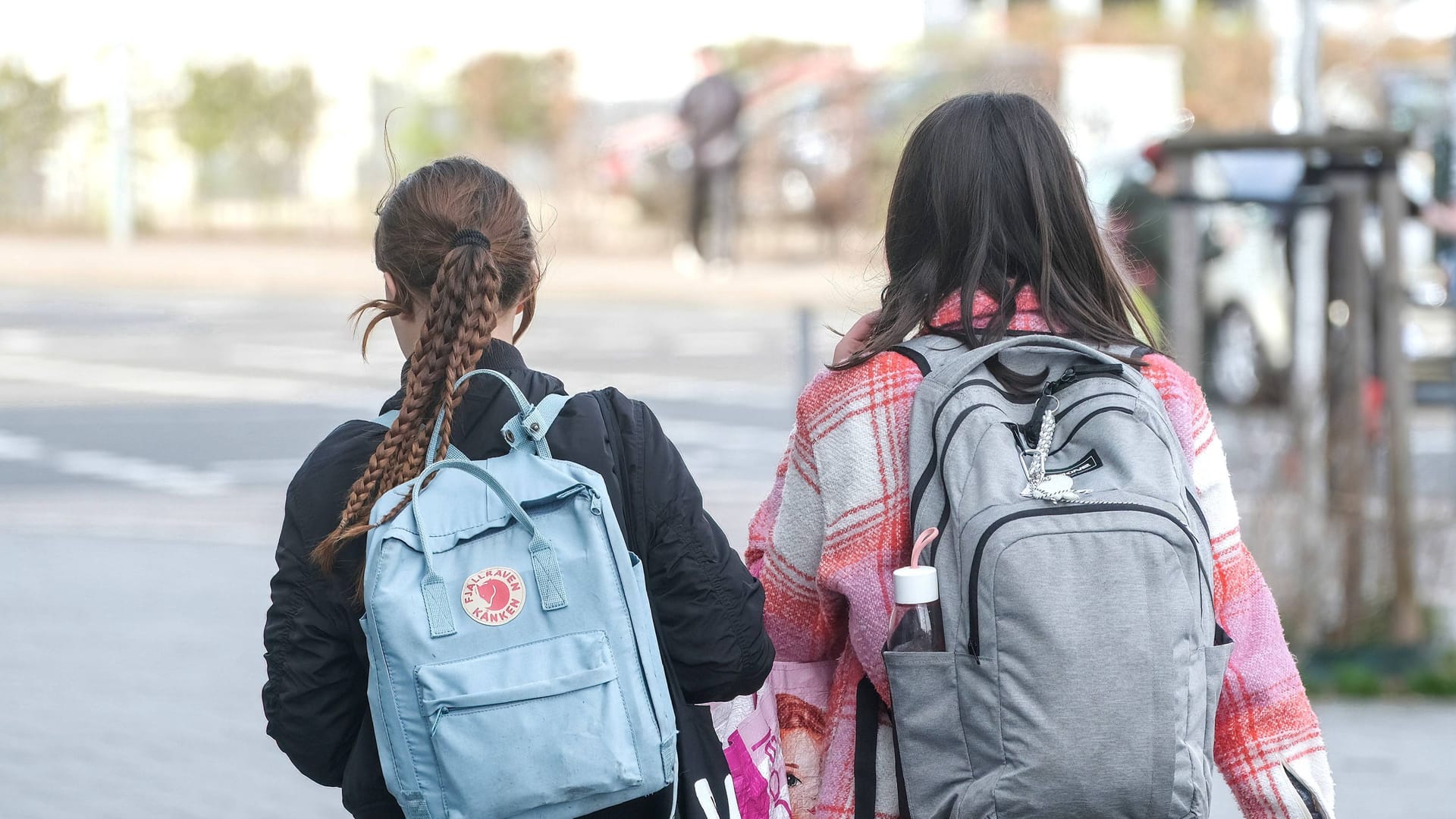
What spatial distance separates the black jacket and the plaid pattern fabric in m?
0.15

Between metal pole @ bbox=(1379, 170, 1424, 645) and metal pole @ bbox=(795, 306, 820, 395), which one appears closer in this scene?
metal pole @ bbox=(1379, 170, 1424, 645)

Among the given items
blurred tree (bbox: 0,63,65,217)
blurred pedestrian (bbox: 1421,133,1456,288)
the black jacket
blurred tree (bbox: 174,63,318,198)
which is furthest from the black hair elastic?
blurred tree (bbox: 174,63,318,198)

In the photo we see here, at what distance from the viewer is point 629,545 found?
94.7 inches

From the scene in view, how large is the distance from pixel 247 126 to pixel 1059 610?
25547 millimetres

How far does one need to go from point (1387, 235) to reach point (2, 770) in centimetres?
488

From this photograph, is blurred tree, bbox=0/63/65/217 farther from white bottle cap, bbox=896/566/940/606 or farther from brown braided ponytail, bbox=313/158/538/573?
white bottle cap, bbox=896/566/940/606

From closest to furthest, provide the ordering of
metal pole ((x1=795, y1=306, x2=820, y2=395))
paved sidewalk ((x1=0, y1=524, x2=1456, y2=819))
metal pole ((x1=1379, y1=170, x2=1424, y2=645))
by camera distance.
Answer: paved sidewalk ((x1=0, y1=524, x2=1456, y2=819))
metal pole ((x1=1379, y1=170, x2=1424, y2=645))
metal pole ((x1=795, y1=306, x2=820, y2=395))

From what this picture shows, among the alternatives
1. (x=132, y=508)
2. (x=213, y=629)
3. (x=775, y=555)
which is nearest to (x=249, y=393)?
(x=132, y=508)

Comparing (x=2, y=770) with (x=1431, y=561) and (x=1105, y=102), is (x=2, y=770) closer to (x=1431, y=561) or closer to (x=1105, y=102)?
(x=1431, y=561)

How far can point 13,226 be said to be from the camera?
2512 centimetres

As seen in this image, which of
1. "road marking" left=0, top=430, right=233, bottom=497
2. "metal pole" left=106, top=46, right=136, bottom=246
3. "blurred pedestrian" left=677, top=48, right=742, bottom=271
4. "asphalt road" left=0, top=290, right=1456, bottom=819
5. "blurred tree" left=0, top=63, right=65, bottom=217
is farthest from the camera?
"blurred tree" left=0, top=63, right=65, bottom=217

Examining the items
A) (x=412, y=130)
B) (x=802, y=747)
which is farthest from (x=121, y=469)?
(x=412, y=130)

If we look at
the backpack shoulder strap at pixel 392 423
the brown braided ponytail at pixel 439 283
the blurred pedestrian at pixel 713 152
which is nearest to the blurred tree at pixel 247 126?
the blurred pedestrian at pixel 713 152

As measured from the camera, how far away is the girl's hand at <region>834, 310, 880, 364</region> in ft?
8.39
